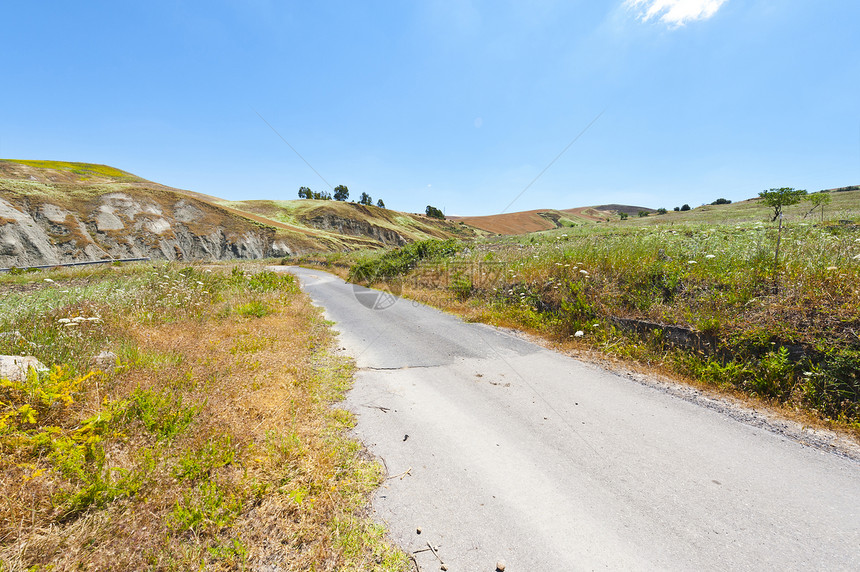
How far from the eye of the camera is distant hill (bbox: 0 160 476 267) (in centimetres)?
3641

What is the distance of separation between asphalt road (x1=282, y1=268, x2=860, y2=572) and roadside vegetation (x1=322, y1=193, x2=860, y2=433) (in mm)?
1055

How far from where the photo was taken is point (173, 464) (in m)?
2.95

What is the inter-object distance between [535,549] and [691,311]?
5451mm

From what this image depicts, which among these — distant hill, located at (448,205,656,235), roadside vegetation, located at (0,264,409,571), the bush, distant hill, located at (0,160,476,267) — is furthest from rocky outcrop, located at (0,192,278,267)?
roadside vegetation, located at (0,264,409,571)

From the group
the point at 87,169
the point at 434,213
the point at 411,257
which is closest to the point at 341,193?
the point at 434,213

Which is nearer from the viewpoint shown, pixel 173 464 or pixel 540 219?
pixel 173 464

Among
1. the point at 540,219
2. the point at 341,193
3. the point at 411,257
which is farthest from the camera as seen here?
the point at 341,193

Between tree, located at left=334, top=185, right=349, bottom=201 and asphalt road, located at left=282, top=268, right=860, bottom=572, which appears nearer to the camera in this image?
asphalt road, located at left=282, top=268, right=860, bottom=572

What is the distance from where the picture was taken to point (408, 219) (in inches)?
4124

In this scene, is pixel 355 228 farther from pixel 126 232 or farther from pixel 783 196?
pixel 783 196

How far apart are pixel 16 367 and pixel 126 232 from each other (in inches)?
2221

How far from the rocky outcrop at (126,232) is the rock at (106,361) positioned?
48.7m

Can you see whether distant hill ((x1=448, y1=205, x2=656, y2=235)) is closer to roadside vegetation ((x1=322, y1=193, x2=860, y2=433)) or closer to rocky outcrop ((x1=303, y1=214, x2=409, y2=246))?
rocky outcrop ((x1=303, y1=214, x2=409, y2=246))

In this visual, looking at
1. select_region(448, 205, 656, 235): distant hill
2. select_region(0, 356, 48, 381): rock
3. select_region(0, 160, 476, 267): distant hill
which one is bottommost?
select_region(0, 356, 48, 381): rock
